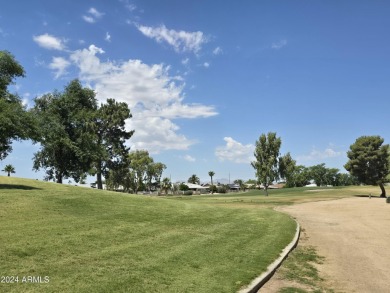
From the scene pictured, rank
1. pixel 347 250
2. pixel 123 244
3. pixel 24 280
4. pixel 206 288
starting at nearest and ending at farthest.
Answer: pixel 24 280, pixel 206 288, pixel 123 244, pixel 347 250

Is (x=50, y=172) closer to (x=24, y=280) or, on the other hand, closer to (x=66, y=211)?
(x=66, y=211)

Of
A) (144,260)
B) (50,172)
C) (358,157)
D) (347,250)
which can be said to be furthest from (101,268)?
(358,157)

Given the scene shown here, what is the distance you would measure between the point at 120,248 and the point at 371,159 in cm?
5960

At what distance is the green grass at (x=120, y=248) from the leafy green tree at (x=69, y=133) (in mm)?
28157

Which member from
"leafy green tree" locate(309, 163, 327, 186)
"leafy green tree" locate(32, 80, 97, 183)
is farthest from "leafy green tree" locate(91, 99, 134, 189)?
"leafy green tree" locate(309, 163, 327, 186)

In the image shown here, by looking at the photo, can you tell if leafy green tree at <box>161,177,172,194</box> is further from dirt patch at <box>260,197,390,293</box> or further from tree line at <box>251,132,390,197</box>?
dirt patch at <box>260,197,390,293</box>

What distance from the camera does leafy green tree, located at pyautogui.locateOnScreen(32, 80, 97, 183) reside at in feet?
148

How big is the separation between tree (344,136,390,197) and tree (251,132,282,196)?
14813mm

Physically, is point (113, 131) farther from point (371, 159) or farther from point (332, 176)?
point (332, 176)

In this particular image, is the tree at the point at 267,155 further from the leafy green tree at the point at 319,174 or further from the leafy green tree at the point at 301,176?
the leafy green tree at the point at 319,174

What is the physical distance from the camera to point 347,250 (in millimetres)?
14672

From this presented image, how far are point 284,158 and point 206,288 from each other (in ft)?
225

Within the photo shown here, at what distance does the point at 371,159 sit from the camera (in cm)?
6112

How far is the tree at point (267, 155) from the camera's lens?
240 feet
